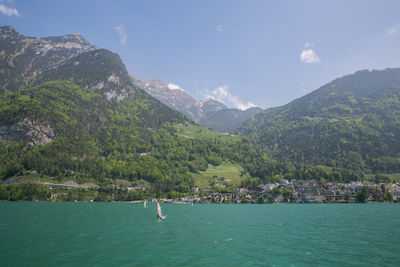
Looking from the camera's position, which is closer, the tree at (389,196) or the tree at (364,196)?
the tree at (364,196)

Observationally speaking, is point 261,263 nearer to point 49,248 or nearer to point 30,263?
point 30,263

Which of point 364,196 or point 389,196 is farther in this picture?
point 389,196

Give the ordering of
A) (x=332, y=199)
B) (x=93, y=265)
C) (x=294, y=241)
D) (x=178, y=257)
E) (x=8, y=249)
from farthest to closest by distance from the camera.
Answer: (x=332, y=199), (x=294, y=241), (x=8, y=249), (x=178, y=257), (x=93, y=265)

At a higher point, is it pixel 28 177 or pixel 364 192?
pixel 28 177

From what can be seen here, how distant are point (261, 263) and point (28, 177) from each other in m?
214

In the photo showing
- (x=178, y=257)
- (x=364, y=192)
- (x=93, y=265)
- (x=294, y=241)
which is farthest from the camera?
(x=364, y=192)

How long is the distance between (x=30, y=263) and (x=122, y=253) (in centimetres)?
927

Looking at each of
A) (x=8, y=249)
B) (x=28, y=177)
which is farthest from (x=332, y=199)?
(x=28, y=177)

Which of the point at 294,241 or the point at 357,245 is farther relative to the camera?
the point at 294,241

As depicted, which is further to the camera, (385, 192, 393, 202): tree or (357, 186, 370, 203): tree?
(385, 192, 393, 202): tree

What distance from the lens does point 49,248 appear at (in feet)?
105

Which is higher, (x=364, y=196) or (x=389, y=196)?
(x=364, y=196)

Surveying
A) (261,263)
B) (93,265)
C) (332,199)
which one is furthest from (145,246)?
(332,199)

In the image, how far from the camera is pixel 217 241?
39.0 m
